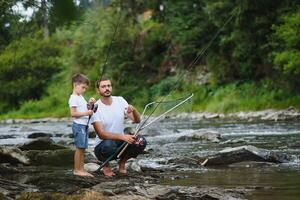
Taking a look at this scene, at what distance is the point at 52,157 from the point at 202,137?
5059 mm

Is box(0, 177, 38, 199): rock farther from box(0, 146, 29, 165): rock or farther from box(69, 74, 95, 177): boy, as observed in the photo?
box(0, 146, 29, 165): rock

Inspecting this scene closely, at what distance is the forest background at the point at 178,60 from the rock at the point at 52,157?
913 centimetres

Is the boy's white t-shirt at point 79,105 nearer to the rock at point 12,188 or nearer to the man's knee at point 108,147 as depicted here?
the man's knee at point 108,147

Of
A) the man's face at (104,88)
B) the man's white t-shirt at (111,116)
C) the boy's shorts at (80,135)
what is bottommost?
the boy's shorts at (80,135)

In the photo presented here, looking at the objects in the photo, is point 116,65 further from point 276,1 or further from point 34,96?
point 276,1

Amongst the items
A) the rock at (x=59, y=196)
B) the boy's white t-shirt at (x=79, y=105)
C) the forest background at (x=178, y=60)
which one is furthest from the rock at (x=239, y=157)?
the forest background at (x=178, y=60)

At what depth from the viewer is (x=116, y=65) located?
1367 inches

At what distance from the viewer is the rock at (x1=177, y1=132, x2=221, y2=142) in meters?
11.1

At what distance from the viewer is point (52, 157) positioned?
6.88 metres

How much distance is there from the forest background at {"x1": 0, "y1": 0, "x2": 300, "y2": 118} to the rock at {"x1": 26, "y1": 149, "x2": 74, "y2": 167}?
913cm

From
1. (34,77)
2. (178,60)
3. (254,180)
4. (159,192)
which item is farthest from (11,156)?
(34,77)

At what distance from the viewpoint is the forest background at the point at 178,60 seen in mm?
22891

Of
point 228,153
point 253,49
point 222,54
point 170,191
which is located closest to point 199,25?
point 222,54

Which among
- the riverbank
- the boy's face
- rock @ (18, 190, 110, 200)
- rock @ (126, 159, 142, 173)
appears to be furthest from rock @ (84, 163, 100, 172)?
the riverbank
